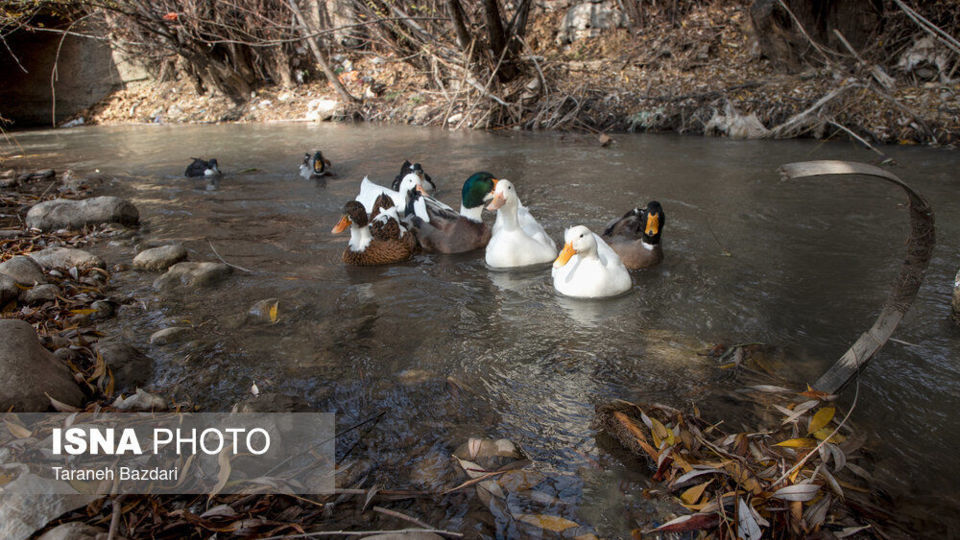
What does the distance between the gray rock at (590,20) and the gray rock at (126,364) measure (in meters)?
15.0

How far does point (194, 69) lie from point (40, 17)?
4261 mm

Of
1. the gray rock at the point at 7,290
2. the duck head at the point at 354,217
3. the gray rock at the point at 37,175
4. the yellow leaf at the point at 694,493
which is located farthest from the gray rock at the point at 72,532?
the gray rock at the point at 37,175

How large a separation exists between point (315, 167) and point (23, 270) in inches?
186

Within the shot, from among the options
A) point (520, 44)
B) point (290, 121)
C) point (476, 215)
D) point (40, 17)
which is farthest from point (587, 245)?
point (40, 17)

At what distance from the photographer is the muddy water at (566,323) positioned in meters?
2.62

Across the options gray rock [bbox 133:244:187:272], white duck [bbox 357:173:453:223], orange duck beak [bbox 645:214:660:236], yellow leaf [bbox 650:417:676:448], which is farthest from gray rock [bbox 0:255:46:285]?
orange duck beak [bbox 645:214:660:236]

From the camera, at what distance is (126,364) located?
3.26 metres

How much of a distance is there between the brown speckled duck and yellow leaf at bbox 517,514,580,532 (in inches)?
138

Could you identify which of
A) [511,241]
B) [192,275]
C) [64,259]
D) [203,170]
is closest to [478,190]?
[511,241]

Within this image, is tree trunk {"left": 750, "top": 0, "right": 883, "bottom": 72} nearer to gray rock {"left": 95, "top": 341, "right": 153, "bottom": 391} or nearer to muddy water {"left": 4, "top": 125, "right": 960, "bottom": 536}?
muddy water {"left": 4, "top": 125, "right": 960, "bottom": 536}

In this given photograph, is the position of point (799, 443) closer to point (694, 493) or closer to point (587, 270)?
point (694, 493)

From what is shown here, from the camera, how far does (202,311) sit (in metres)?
4.12

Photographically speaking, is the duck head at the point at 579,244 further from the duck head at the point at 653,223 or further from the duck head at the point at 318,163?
the duck head at the point at 318,163

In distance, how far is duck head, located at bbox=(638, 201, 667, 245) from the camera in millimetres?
4746
